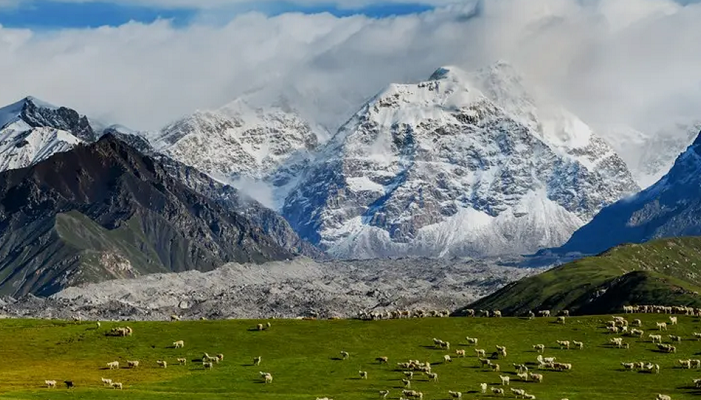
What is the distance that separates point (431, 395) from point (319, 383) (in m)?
15.3

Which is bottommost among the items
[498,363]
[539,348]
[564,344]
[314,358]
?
[498,363]

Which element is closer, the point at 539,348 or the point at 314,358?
the point at 314,358

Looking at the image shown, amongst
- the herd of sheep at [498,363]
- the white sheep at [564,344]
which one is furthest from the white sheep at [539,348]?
the white sheep at [564,344]

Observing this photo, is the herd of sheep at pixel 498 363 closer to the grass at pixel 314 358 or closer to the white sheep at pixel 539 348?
the white sheep at pixel 539 348

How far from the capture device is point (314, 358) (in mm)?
140750

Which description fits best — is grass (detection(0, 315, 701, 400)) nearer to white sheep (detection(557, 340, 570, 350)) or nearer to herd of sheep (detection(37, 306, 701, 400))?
herd of sheep (detection(37, 306, 701, 400))

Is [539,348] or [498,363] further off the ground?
[539,348]

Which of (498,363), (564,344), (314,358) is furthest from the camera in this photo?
(564,344)

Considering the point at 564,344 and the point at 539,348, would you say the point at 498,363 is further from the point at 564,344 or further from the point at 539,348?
the point at 564,344

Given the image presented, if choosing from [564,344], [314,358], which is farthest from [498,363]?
[314,358]

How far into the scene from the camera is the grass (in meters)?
120

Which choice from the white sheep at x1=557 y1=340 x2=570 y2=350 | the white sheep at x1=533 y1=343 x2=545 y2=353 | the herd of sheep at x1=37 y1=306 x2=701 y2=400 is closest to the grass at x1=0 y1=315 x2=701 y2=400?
the herd of sheep at x1=37 y1=306 x2=701 y2=400

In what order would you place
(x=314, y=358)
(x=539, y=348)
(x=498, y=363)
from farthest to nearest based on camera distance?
1. (x=539, y=348)
2. (x=314, y=358)
3. (x=498, y=363)

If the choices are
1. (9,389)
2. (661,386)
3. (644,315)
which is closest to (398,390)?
(661,386)
